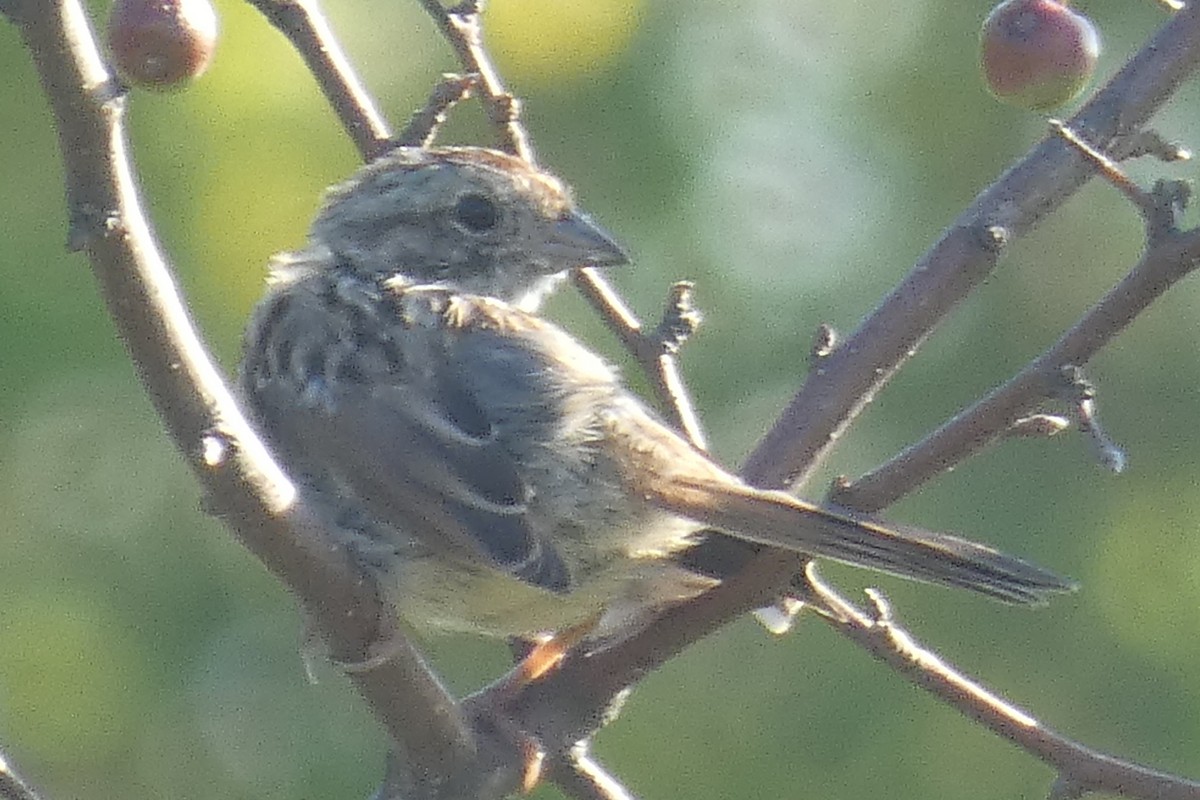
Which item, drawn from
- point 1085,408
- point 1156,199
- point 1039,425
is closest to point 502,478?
point 1039,425

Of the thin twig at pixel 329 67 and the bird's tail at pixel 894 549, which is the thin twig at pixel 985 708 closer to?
the bird's tail at pixel 894 549

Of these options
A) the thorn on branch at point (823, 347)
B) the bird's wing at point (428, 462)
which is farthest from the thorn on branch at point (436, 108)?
the thorn on branch at point (823, 347)

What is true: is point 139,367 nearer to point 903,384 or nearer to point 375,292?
point 375,292

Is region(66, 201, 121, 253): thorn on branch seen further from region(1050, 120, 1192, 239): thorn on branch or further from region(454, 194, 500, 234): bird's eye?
region(454, 194, 500, 234): bird's eye

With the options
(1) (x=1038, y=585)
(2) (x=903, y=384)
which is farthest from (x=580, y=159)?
(1) (x=1038, y=585)

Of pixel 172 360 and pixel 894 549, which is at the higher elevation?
pixel 172 360

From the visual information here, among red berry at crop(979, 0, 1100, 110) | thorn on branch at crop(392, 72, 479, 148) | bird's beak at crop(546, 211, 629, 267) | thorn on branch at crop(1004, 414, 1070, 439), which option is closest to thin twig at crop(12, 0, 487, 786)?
thorn on branch at crop(1004, 414, 1070, 439)

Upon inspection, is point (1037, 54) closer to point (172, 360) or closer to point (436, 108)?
point (436, 108)
